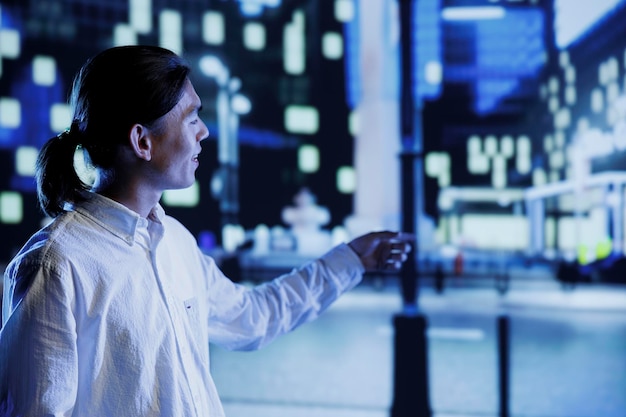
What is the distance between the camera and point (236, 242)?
32.0 ft

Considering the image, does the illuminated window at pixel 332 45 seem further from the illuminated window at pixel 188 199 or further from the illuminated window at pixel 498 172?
the illuminated window at pixel 188 199

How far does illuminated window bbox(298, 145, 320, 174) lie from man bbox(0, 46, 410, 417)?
8.21m

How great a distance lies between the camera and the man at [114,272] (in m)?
1.14

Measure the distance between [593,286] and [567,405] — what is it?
272 cm

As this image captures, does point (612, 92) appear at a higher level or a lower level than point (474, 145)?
higher

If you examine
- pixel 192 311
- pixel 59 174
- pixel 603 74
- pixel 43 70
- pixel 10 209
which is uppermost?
pixel 43 70

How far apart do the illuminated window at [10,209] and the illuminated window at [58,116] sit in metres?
3.11

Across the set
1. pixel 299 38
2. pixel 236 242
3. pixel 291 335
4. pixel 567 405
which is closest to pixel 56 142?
pixel 567 405

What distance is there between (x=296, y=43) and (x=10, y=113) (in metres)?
18.6

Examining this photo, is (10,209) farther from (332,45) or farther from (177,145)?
(177,145)

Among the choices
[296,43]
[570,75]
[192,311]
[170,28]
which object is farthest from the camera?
[170,28]

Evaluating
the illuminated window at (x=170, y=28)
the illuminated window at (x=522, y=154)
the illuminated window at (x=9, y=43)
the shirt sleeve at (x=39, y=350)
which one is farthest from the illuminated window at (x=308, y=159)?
the illuminated window at (x=9, y=43)

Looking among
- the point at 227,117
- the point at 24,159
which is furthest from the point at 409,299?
the point at 24,159

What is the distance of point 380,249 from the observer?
2023 millimetres
